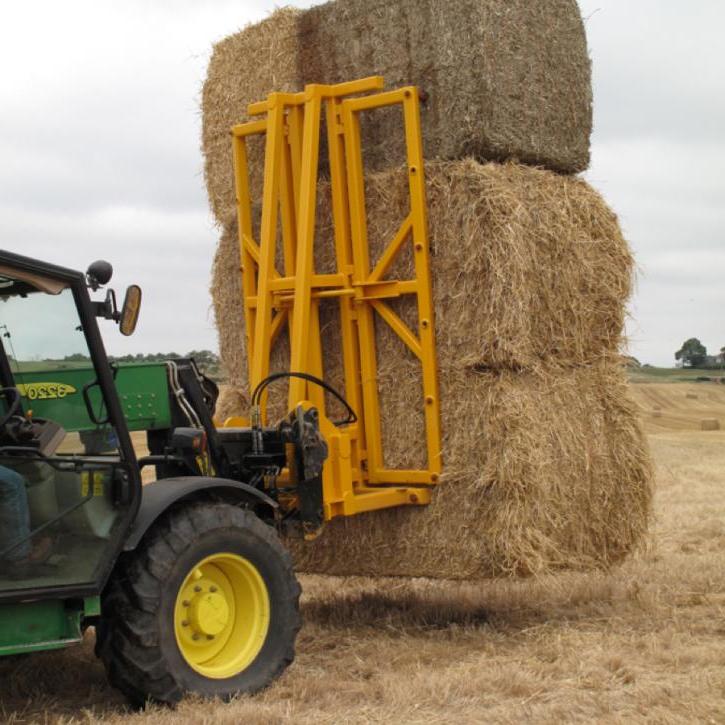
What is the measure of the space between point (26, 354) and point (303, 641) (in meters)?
2.27

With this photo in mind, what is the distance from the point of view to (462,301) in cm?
667

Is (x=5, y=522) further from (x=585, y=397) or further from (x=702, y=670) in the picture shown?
(x=585, y=397)

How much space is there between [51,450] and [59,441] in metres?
0.08

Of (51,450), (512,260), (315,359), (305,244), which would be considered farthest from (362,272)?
(51,450)

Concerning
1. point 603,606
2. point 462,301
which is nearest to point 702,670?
point 603,606

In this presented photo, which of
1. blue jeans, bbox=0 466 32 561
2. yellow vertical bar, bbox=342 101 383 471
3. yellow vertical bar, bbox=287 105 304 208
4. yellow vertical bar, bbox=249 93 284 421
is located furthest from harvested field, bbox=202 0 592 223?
blue jeans, bbox=0 466 32 561

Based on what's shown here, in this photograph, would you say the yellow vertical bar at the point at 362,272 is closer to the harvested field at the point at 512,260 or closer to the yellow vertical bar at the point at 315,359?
the harvested field at the point at 512,260

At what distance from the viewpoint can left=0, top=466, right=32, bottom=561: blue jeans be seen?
4.76m

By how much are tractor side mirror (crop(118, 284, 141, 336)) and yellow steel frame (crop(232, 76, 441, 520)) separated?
1.63m

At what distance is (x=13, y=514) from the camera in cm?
479

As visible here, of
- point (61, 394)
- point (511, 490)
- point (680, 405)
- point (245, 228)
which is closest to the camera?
point (61, 394)

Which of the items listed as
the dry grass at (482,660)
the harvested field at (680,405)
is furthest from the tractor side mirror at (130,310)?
the harvested field at (680,405)

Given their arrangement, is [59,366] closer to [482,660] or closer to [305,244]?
[305,244]

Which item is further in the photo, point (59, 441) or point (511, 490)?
point (511, 490)
